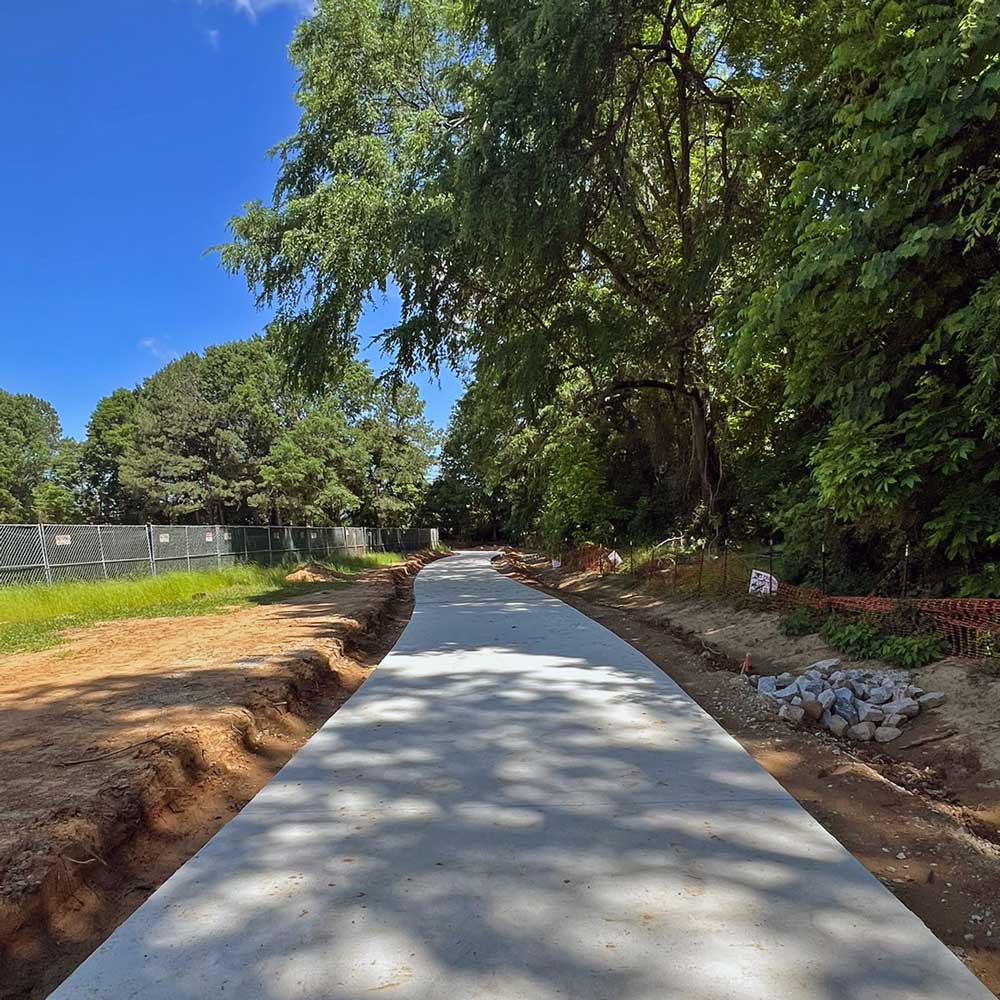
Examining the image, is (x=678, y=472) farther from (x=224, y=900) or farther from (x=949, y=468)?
(x=224, y=900)

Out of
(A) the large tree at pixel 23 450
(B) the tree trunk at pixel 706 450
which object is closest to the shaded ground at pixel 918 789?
(B) the tree trunk at pixel 706 450

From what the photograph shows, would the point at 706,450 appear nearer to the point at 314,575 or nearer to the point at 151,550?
the point at 314,575

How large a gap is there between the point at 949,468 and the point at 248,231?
1317 cm

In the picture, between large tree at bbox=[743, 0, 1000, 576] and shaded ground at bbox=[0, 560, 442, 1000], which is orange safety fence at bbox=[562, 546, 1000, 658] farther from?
shaded ground at bbox=[0, 560, 442, 1000]

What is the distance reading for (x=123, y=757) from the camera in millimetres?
4340

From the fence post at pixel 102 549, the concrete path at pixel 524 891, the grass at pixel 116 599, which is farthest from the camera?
the fence post at pixel 102 549

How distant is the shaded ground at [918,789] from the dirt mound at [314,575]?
54.6ft

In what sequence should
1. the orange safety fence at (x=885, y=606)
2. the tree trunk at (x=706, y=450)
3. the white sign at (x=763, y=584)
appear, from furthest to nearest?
the tree trunk at (x=706, y=450)
the white sign at (x=763, y=584)
the orange safety fence at (x=885, y=606)

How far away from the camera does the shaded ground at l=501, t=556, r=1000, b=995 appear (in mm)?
2893

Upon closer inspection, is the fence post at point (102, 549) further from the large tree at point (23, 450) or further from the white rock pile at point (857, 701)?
the large tree at point (23, 450)

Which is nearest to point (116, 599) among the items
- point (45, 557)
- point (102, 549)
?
point (45, 557)

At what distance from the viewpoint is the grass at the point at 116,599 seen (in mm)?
11180

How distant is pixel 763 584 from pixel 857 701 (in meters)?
3.87

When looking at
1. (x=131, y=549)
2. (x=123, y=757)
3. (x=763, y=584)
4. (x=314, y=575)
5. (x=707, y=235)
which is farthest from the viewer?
(x=314, y=575)
